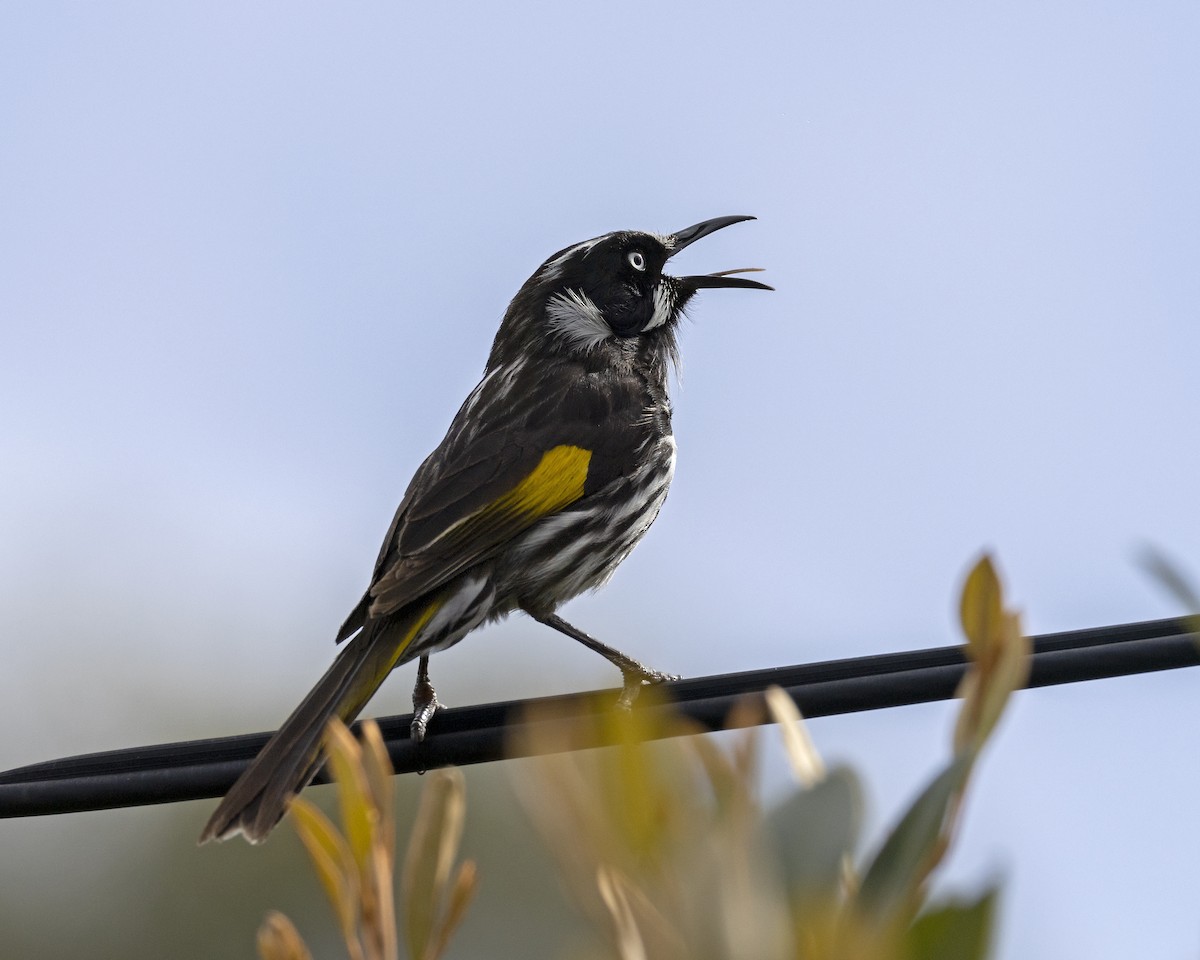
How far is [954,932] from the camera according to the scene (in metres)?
1.03

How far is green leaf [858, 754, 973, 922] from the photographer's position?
1064 millimetres

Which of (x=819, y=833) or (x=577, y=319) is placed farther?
(x=577, y=319)

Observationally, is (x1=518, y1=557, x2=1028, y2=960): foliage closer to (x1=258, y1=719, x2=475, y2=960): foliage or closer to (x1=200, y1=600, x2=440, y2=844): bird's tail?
(x1=258, y1=719, x2=475, y2=960): foliage

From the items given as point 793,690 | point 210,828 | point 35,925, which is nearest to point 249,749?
point 210,828

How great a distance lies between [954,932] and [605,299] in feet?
25.3

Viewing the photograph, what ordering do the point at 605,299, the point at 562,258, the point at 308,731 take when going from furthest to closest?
the point at 562,258 < the point at 605,299 < the point at 308,731

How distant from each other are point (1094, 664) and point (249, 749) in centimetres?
245

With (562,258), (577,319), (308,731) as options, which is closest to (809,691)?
(308,731)

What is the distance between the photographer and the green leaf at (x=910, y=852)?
1.06 m

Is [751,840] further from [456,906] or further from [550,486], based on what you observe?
[550,486]

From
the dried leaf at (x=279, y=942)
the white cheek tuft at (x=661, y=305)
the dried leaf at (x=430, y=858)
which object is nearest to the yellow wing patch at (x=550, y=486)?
the white cheek tuft at (x=661, y=305)

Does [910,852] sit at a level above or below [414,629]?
above

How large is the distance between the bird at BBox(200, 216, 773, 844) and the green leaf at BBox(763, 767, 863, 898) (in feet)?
13.0

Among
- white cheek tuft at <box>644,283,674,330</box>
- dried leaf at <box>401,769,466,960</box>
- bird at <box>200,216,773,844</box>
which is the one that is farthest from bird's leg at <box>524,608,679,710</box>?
dried leaf at <box>401,769,466,960</box>
